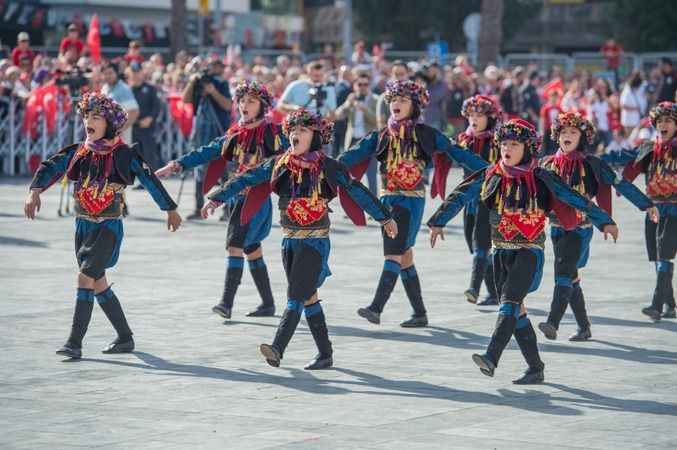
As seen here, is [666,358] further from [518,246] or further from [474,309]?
[474,309]

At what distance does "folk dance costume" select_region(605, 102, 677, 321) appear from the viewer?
13.0 metres

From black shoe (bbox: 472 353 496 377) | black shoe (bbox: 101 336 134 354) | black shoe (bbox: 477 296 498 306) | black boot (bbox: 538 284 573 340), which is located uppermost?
black boot (bbox: 538 284 573 340)

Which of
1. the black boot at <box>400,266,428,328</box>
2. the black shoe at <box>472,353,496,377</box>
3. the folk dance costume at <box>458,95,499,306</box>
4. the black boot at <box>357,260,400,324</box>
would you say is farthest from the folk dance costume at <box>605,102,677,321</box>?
the black shoe at <box>472,353,496,377</box>

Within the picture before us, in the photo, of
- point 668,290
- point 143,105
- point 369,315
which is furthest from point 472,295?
point 143,105

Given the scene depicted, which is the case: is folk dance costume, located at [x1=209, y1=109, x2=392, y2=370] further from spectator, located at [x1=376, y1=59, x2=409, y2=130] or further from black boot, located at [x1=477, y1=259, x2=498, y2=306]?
spectator, located at [x1=376, y1=59, x2=409, y2=130]

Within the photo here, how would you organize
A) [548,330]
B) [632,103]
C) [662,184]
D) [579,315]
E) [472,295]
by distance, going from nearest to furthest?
[548,330] → [579,315] → [662,184] → [472,295] → [632,103]

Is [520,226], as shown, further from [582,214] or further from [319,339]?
[582,214]

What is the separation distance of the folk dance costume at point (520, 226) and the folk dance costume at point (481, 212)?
3151mm

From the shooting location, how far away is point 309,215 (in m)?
10.6

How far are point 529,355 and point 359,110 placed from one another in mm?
11234

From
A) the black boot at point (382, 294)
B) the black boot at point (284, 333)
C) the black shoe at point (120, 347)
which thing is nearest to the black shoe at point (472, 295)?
the black boot at point (382, 294)

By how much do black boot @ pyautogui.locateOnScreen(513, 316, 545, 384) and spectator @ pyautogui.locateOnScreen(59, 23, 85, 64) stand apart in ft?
57.7

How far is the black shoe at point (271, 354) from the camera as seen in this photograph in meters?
10.4

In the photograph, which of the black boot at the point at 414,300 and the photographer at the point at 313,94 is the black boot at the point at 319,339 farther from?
the photographer at the point at 313,94
